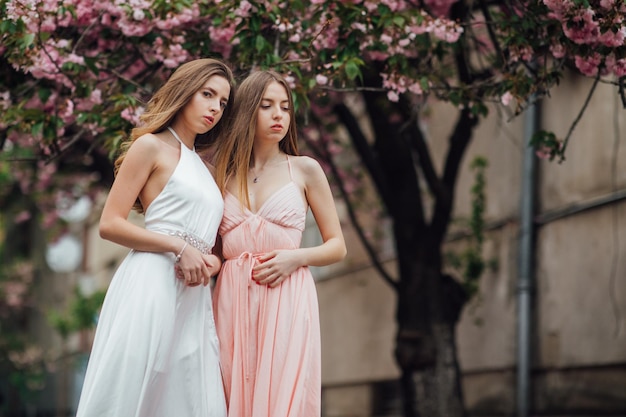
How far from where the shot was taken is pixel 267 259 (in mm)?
5191

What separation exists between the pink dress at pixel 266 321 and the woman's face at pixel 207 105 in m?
0.35

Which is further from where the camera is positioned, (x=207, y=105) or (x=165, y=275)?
(x=207, y=105)

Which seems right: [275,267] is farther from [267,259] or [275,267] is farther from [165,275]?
[165,275]

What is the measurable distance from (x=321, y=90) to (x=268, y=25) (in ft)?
1.82

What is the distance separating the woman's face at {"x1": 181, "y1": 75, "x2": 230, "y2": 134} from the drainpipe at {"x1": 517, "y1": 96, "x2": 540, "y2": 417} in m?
6.98

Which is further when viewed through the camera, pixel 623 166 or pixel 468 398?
pixel 468 398

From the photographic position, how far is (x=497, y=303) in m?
12.4

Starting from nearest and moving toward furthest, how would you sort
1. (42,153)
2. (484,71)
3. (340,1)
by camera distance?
(340,1) < (42,153) < (484,71)

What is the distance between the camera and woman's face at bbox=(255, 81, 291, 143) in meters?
5.25

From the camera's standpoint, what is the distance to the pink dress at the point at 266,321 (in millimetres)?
5070

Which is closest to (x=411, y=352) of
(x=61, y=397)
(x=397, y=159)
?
(x=397, y=159)

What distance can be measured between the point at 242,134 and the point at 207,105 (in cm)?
21

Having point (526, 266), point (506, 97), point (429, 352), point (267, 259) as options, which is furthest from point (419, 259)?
point (267, 259)

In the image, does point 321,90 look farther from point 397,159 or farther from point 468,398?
point 468,398
